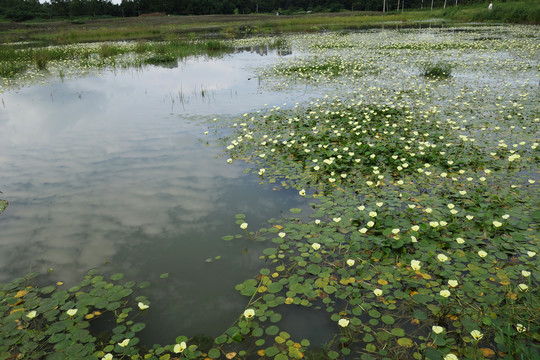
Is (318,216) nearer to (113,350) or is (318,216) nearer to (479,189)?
(479,189)

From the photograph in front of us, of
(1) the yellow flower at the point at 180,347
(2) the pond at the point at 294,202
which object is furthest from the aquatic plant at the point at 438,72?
(1) the yellow flower at the point at 180,347

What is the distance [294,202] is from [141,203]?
2.72 metres

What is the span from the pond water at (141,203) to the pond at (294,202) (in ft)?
0.10

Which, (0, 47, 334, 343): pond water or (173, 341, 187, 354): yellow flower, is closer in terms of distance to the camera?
(173, 341, 187, 354): yellow flower

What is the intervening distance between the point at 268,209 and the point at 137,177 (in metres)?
3.07

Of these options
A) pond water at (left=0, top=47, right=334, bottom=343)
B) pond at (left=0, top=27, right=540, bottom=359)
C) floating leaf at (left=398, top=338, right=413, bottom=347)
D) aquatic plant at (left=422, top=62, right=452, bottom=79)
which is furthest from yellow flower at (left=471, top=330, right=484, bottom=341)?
aquatic plant at (left=422, top=62, right=452, bottom=79)

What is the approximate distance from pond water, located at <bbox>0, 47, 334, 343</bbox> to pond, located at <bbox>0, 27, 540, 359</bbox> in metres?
0.03

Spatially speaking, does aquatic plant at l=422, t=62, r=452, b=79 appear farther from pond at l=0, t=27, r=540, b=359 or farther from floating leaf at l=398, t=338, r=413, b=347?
floating leaf at l=398, t=338, r=413, b=347

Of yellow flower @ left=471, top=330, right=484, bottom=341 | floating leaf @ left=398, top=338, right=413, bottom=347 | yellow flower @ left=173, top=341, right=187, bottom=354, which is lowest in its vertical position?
floating leaf @ left=398, top=338, right=413, bottom=347

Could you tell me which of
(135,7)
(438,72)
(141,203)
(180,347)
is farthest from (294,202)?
(135,7)

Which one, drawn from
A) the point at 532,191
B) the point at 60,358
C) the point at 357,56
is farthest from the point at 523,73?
the point at 60,358

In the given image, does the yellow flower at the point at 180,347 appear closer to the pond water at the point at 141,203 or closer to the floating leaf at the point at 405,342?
the pond water at the point at 141,203

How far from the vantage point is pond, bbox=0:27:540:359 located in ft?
11.0

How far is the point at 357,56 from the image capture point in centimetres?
1970
